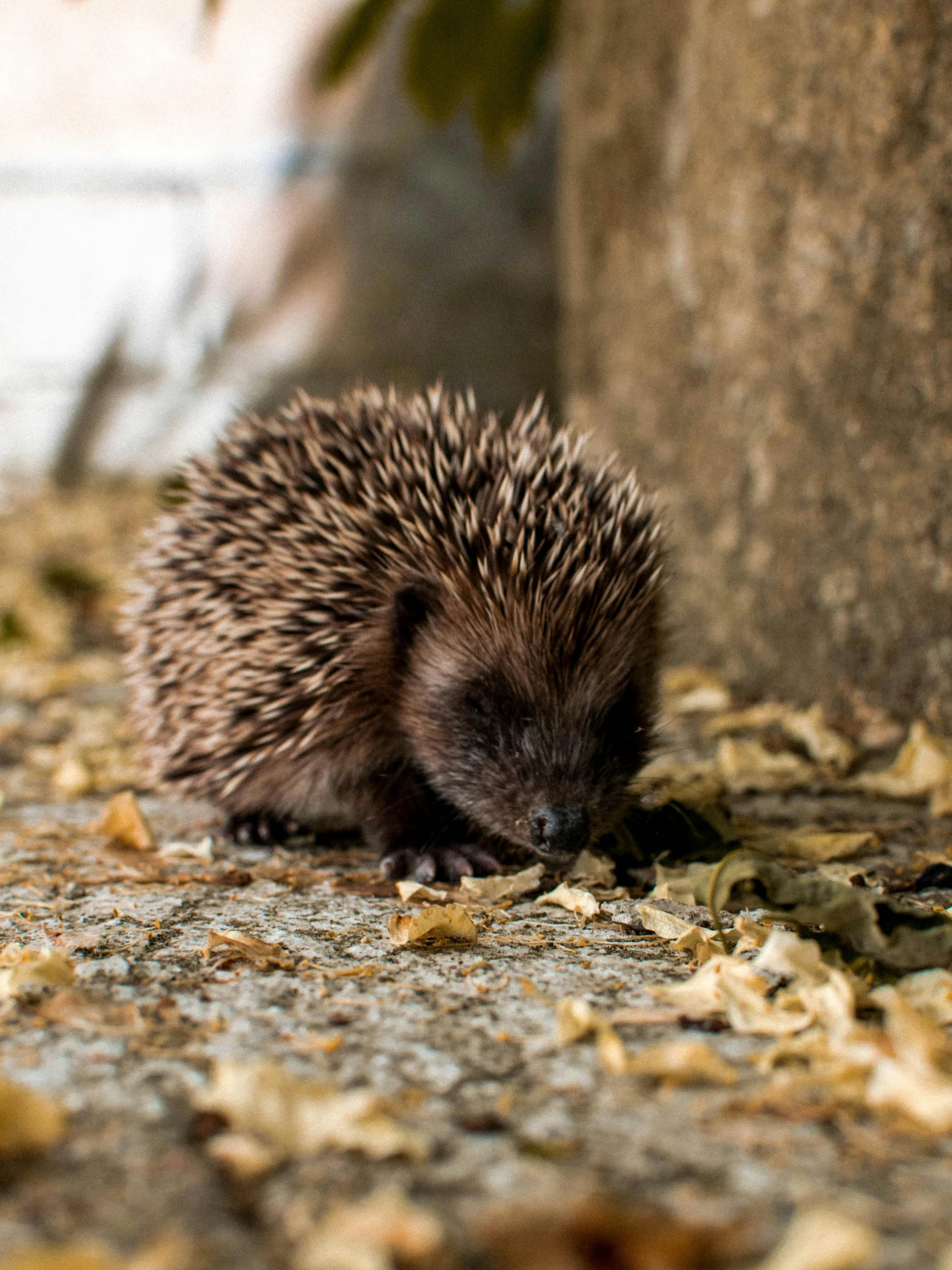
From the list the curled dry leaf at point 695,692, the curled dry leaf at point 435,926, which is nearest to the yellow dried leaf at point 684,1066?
the curled dry leaf at point 435,926

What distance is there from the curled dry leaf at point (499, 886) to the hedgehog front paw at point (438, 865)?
0.25ft

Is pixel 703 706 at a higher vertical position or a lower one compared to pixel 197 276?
lower

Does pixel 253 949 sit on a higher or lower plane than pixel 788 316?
lower

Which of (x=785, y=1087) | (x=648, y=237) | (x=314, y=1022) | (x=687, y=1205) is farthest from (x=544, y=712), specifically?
(x=648, y=237)

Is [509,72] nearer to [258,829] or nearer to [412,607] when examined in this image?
[412,607]

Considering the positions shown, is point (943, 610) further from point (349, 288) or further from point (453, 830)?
point (349, 288)

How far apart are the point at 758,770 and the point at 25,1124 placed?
3.22 m

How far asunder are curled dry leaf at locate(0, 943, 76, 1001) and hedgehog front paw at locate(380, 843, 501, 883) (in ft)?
3.71

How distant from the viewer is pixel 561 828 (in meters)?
3.23

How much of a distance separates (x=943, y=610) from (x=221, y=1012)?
2.98 metres

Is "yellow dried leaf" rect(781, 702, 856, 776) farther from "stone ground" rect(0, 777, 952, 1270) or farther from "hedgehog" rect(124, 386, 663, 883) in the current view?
"stone ground" rect(0, 777, 952, 1270)

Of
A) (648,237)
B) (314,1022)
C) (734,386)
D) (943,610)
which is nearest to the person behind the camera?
(314,1022)

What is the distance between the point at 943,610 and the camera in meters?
4.40

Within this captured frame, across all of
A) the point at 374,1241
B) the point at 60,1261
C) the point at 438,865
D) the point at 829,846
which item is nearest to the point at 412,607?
the point at 438,865
